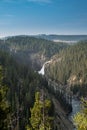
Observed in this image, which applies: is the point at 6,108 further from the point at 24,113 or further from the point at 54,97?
the point at 54,97

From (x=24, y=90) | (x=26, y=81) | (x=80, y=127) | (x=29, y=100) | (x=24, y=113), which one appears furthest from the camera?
(x=26, y=81)

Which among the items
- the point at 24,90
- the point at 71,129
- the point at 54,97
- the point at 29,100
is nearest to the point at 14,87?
the point at 24,90

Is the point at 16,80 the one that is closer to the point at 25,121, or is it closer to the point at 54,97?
the point at 54,97

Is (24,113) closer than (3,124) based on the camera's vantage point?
No

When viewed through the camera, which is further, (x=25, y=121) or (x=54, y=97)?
(x=54, y=97)

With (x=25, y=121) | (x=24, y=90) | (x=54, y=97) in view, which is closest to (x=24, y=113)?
(x=25, y=121)

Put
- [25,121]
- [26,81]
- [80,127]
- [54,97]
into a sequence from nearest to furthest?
[80,127], [25,121], [26,81], [54,97]

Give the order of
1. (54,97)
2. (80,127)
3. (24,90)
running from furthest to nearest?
(54,97) < (24,90) < (80,127)

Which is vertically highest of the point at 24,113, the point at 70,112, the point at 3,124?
the point at 3,124

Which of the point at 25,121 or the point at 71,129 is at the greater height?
the point at 25,121
